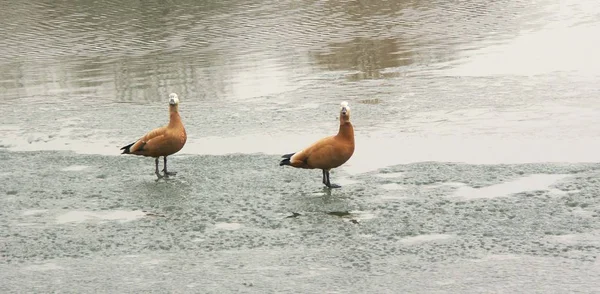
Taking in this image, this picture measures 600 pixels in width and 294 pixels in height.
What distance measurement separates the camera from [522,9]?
23.8m

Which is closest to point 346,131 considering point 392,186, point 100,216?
point 392,186

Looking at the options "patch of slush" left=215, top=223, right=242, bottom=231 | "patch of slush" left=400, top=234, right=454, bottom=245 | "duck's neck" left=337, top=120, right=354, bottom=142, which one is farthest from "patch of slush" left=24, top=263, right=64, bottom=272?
"duck's neck" left=337, top=120, right=354, bottom=142

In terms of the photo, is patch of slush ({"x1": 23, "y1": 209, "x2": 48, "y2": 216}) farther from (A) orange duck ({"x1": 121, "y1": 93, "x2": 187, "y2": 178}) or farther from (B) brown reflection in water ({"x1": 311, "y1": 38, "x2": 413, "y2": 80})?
(B) brown reflection in water ({"x1": 311, "y1": 38, "x2": 413, "y2": 80})

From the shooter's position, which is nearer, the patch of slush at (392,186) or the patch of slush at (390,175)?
the patch of slush at (392,186)

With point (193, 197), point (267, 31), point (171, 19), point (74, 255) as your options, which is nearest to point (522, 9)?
point (267, 31)

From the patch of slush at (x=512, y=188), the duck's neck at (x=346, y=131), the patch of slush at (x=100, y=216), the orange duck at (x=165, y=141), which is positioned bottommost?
the patch of slush at (x=100, y=216)

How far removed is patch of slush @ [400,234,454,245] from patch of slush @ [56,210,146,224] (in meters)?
2.48

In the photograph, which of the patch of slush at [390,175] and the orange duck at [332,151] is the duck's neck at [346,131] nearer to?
the orange duck at [332,151]

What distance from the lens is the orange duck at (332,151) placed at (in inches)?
393

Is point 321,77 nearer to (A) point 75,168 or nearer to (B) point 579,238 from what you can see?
(A) point 75,168

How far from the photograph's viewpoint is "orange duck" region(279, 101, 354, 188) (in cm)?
998

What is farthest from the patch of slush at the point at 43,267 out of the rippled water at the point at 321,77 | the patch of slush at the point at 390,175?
the rippled water at the point at 321,77

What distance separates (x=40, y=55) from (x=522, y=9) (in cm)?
1031

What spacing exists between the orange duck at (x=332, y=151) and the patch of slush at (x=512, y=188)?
1.09m
